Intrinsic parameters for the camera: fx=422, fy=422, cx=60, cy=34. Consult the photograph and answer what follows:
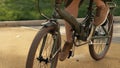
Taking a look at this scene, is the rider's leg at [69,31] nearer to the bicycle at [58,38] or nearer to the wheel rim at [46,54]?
the bicycle at [58,38]

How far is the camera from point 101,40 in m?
6.71

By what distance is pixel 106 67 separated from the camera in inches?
242

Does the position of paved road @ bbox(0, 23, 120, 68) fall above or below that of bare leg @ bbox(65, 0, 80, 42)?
below

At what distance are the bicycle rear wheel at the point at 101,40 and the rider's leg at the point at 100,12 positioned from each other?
27 centimetres

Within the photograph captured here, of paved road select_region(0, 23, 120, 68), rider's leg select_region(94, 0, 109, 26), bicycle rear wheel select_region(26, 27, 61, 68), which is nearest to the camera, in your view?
bicycle rear wheel select_region(26, 27, 61, 68)

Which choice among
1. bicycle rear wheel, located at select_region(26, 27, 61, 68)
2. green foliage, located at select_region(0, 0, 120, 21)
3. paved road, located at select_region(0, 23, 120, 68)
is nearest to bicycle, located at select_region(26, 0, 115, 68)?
bicycle rear wheel, located at select_region(26, 27, 61, 68)

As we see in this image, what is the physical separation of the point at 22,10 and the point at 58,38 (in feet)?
21.0

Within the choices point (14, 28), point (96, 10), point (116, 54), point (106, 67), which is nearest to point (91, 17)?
point (96, 10)

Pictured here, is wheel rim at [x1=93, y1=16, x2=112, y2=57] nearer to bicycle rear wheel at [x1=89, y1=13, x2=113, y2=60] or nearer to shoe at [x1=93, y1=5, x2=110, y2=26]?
bicycle rear wheel at [x1=89, y1=13, x2=113, y2=60]

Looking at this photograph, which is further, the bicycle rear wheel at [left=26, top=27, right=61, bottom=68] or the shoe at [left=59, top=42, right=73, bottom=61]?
the shoe at [left=59, top=42, right=73, bottom=61]

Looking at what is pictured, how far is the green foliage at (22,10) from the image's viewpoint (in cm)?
1099

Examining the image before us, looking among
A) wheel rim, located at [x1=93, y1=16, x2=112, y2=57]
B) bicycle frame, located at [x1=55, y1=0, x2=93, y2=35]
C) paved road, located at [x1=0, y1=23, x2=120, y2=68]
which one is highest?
bicycle frame, located at [x1=55, y1=0, x2=93, y2=35]

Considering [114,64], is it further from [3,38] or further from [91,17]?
[3,38]

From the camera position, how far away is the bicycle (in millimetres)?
4742
